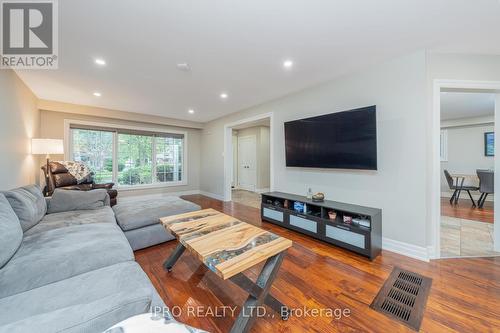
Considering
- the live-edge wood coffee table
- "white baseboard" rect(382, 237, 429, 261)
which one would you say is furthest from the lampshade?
"white baseboard" rect(382, 237, 429, 261)

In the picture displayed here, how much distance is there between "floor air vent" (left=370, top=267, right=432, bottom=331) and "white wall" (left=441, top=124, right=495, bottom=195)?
19.2 feet

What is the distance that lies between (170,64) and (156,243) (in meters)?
2.38

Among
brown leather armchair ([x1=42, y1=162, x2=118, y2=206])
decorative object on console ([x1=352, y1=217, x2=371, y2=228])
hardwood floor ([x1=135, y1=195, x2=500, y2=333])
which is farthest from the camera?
brown leather armchair ([x1=42, y1=162, x2=118, y2=206])

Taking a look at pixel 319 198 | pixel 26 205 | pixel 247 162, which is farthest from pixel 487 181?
pixel 26 205

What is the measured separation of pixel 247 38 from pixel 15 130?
3.59m

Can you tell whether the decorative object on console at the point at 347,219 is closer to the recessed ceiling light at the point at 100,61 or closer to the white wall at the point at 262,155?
the recessed ceiling light at the point at 100,61

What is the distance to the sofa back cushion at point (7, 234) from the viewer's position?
126 centimetres

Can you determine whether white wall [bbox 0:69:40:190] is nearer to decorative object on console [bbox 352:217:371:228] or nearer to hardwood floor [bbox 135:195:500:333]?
hardwood floor [bbox 135:195:500:333]

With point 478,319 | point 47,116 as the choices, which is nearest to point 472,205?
point 478,319

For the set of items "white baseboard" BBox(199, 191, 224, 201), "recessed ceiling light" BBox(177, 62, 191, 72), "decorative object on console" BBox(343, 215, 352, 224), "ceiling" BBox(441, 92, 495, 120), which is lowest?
"white baseboard" BBox(199, 191, 224, 201)

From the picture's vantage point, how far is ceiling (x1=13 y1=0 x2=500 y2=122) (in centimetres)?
165

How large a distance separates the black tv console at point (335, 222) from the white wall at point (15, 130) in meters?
3.80

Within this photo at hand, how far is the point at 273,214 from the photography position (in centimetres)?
348

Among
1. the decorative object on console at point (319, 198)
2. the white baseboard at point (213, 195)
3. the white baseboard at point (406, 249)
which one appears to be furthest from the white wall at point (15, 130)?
the white baseboard at point (406, 249)
